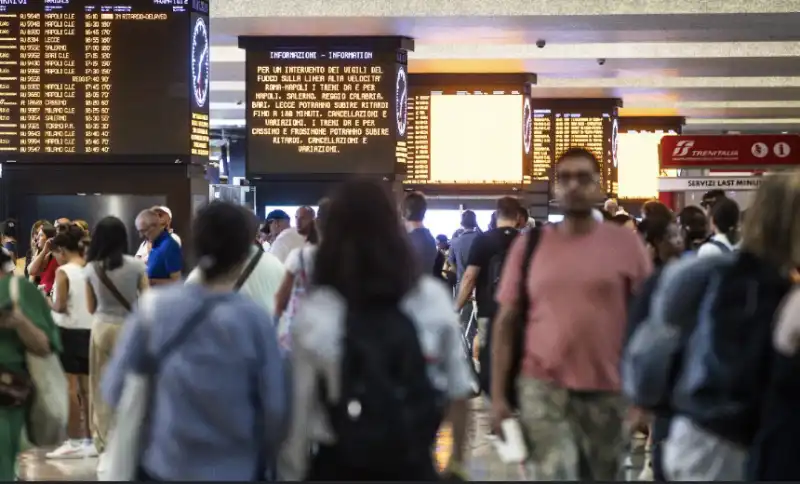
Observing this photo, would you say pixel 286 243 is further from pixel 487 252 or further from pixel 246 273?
pixel 246 273

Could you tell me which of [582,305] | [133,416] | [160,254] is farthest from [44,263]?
[133,416]

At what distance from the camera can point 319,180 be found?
51.5 ft

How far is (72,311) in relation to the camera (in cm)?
930

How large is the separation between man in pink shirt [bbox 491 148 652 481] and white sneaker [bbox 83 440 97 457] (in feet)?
16.8

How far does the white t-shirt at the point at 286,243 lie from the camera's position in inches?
392

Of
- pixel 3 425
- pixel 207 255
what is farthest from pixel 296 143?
pixel 207 255

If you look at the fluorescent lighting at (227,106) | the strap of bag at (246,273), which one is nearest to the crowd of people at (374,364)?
the strap of bag at (246,273)

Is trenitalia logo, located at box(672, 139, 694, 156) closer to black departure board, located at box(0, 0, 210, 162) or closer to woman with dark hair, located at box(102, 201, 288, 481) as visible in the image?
black departure board, located at box(0, 0, 210, 162)

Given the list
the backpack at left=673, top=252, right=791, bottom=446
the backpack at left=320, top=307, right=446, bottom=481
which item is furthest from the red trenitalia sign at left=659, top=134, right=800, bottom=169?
the backpack at left=320, top=307, right=446, bottom=481

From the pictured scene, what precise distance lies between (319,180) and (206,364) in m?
12.0

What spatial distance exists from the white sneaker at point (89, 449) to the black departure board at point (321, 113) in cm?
635

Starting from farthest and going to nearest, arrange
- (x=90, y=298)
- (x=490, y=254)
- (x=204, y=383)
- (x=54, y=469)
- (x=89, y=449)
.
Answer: (x=490, y=254)
(x=89, y=449)
(x=54, y=469)
(x=90, y=298)
(x=204, y=383)

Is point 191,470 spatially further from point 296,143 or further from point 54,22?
point 296,143

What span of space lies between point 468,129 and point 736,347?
16513 mm
